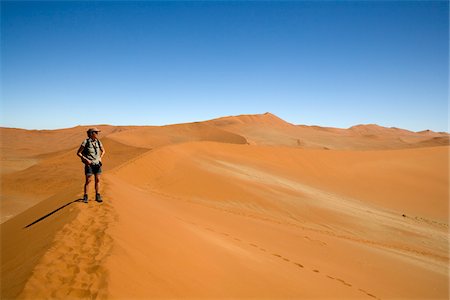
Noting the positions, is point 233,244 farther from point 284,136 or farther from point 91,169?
point 284,136

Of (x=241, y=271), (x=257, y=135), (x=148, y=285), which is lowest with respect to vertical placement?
(x=241, y=271)

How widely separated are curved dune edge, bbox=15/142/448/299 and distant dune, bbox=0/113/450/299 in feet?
0.09

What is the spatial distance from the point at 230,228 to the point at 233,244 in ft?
4.93

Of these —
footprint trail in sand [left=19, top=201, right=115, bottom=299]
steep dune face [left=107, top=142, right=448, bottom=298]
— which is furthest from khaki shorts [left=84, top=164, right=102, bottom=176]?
footprint trail in sand [left=19, top=201, right=115, bottom=299]

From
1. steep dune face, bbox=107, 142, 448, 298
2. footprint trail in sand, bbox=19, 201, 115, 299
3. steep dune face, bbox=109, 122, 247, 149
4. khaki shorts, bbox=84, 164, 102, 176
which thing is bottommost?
steep dune face, bbox=107, 142, 448, 298

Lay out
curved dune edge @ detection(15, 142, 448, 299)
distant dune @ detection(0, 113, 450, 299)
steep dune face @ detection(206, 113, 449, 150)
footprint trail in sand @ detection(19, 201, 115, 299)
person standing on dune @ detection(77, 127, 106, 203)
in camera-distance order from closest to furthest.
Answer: footprint trail in sand @ detection(19, 201, 115, 299) < curved dune edge @ detection(15, 142, 448, 299) < distant dune @ detection(0, 113, 450, 299) < person standing on dune @ detection(77, 127, 106, 203) < steep dune face @ detection(206, 113, 449, 150)

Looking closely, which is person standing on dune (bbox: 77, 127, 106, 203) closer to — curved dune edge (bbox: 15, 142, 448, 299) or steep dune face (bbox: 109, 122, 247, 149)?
curved dune edge (bbox: 15, 142, 448, 299)

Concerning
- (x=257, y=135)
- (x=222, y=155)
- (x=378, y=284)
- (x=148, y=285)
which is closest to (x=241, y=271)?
(x=148, y=285)

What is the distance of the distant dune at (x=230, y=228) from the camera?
3.57m

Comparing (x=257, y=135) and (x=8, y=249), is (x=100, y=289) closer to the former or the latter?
(x=8, y=249)

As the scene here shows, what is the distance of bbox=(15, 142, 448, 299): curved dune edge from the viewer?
3436 mm

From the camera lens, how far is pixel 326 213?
11.4 metres

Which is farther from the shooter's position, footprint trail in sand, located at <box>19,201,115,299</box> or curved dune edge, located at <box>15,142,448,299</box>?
curved dune edge, located at <box>15,142,448,299</box>

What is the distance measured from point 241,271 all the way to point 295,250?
2.73m
